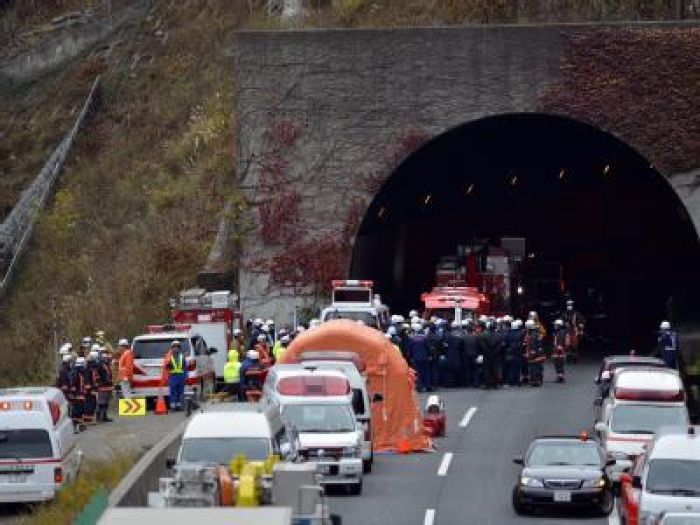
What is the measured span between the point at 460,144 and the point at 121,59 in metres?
21.6

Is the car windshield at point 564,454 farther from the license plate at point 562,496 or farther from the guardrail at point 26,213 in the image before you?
the guardrail at point 26,213

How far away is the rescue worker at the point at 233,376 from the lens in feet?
141

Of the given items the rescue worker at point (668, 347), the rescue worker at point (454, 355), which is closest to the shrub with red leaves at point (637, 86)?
the rescue worker at point (668, 347)

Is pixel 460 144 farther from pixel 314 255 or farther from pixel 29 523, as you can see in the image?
pixel 29 523

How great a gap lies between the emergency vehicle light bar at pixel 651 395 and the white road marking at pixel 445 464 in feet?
10.7

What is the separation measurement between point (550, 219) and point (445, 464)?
4220 centimetres

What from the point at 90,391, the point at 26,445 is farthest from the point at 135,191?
Answer: the point at 26,445

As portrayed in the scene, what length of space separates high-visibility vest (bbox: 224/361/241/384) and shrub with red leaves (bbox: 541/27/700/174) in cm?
1559

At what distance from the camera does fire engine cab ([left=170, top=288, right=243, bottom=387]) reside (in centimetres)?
5009

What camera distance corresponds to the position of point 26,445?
33.7 metres

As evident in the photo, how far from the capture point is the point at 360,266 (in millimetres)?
60062

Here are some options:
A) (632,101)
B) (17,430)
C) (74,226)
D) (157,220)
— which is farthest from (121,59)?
(17,430)

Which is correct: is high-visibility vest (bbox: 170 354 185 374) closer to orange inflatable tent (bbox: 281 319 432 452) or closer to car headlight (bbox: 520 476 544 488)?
orange inflatable tent (bbox: 281 319 432 452)

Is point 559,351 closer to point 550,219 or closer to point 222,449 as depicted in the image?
point 222,449
